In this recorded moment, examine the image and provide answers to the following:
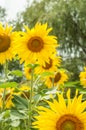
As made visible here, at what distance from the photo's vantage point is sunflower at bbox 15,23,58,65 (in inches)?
101

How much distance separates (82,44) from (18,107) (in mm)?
17687

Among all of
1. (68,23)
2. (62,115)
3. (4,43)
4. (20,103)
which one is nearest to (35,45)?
(4,43)

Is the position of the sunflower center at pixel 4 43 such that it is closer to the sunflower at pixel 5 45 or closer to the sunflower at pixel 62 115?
the sunflower at pixel 5 45

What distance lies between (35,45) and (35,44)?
0.02 meters

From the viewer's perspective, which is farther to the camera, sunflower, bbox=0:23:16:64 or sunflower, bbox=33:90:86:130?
sunflower, bbox=0:23:16:64

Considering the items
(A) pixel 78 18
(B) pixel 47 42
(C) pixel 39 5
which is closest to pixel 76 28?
(A) pixel 78 18

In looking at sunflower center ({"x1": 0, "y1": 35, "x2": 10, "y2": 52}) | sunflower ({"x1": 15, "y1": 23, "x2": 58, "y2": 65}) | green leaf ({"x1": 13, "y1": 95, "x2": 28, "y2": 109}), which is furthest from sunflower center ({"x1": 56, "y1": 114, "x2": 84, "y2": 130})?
sunflower center ({"x1": 0, "y1": 35, "x2": 10, "y2": 52})

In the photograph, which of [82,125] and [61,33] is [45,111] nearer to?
[82,125]

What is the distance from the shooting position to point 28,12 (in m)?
20.4

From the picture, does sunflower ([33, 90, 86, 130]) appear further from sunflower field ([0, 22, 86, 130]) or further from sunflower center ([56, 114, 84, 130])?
sunflower field ([0, 22, 86, 130])

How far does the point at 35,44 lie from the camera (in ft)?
8.42

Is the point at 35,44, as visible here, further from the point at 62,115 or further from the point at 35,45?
the point at 62,115

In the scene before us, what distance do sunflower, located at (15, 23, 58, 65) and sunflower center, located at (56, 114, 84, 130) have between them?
3.11 feet

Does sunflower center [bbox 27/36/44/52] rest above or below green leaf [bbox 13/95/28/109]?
above
